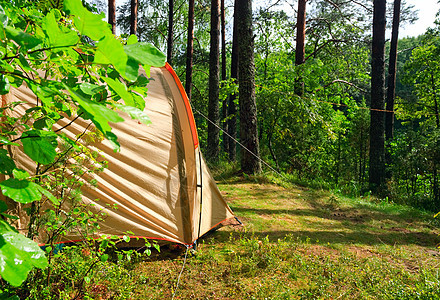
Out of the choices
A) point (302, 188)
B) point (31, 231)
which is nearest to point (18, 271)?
point (31, 231)

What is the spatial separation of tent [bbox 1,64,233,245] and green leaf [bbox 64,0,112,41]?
273cm

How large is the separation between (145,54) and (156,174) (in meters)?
2.96

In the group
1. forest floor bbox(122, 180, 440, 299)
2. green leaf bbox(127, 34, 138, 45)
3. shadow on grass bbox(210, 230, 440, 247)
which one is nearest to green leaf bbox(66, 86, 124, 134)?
green leaf bbox(127, 34, 138, 45)

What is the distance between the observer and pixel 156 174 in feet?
11.3

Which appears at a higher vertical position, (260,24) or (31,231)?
(260,24)

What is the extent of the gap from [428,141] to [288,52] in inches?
419

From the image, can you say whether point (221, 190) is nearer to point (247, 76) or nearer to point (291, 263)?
point (247, 76)

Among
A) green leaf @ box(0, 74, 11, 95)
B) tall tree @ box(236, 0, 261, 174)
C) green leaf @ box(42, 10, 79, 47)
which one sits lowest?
green leaf @ box(0, 74, 11, 95)

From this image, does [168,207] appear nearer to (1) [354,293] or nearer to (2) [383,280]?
(1) [354,293]

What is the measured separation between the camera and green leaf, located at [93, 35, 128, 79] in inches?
21.0

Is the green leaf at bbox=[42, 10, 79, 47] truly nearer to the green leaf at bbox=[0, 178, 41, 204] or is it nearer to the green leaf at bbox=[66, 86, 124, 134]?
the green leaf at bbox=[66, 86, 124, 134]

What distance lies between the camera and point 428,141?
773 centimetres

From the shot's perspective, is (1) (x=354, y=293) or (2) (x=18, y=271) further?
(1) (x=354, y=293)

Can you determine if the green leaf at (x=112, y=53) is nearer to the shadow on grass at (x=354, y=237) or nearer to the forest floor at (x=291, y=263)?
the forest floor at (x=291, y=263)
